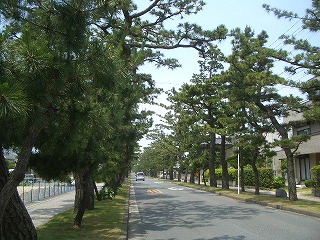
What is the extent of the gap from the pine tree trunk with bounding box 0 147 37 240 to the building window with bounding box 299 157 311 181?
32.1 meters

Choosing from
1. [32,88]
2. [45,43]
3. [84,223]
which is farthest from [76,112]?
[84,223]

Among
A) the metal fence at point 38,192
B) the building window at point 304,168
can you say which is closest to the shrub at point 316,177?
the building window at point 304,168

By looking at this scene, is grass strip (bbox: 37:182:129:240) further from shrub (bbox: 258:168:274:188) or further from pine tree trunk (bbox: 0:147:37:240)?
shrub (bbox: 258:168:274:188)

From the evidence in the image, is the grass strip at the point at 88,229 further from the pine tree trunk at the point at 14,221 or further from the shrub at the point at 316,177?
the shrub at the point at 316,177

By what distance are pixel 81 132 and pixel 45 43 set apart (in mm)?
Result: 1579

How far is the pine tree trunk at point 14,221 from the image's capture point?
594 centimetres

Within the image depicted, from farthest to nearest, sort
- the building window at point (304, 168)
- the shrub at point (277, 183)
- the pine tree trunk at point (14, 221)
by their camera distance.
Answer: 1. the building window at point (304, 168)
2. the shrub at point (277, 183)
3. the pine tree trunk at point (14, 221)

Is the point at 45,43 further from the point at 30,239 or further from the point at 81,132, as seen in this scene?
the point at 30,239

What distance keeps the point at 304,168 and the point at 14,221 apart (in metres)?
33.3

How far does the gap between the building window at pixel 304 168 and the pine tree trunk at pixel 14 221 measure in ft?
105

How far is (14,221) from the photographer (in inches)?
239

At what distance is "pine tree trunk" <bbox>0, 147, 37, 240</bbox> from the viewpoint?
19.5ft

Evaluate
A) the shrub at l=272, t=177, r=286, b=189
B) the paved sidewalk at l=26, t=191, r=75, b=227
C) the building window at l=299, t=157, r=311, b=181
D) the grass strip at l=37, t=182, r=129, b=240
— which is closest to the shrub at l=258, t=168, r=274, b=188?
the shrub at l=272, t=177, r=286, b=189

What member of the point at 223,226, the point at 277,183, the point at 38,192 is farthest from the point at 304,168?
the point at 223,226
